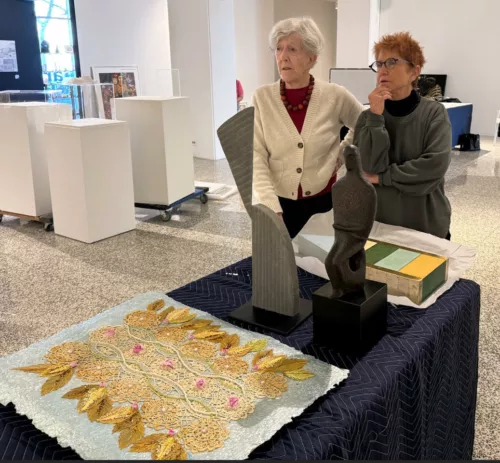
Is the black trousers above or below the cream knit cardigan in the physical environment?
below

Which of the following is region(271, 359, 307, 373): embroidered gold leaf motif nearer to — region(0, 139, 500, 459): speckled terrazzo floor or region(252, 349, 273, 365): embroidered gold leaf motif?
region(252, 349, 273, 365): embroidered gold leaf motif

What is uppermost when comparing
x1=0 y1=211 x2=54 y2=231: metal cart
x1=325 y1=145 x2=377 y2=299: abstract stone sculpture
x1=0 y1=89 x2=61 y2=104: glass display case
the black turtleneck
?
the black turtleneck

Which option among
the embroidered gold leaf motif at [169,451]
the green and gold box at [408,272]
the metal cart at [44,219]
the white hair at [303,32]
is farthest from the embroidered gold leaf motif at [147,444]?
the metal cart at [44,219]

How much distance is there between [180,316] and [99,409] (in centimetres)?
40

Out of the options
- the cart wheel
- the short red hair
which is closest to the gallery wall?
the cart wheel

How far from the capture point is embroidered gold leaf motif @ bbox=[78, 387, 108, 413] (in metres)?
1.10

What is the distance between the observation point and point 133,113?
18.2ft

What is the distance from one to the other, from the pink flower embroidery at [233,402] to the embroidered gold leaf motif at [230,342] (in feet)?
0.68

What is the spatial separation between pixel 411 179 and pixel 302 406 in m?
1.12

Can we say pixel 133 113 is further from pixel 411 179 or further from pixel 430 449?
pixel 430 449

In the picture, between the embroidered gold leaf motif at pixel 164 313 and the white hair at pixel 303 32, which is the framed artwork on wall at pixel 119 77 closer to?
the white hair at pixel 303 32

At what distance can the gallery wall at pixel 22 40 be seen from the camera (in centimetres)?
800

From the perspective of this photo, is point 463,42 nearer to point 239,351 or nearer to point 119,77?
point 119,77

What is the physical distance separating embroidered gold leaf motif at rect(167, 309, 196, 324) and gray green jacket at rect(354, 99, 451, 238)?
901mm
